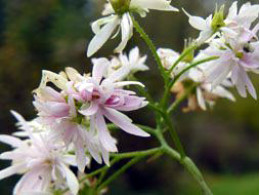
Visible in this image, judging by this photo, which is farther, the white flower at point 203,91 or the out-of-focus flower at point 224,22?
the white flower at point 203,91

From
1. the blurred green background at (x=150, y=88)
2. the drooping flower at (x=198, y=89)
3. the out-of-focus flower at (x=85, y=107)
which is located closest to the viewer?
the out-of-focus flower at (x=85, y=107)

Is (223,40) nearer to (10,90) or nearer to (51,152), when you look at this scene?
(51,152)

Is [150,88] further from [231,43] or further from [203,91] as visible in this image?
[231,43]

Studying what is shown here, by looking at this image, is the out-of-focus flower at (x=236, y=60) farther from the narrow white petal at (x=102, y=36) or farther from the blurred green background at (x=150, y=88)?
the blurred green background at (x=150, y=88)

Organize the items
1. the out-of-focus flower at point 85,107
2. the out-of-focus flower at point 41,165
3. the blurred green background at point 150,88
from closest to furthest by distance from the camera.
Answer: the out-of-focus flower at point 85,107
the out-of-focus flower at point 41,165
the blurred green background at point 150,88

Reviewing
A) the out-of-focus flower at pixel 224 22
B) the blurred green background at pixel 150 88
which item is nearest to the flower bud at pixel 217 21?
the out-of-focus flower at pixel 224 22

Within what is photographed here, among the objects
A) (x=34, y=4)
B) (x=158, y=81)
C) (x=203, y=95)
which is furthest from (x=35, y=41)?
(x=203, y=95)

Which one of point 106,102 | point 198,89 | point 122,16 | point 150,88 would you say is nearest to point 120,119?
point 106,102
